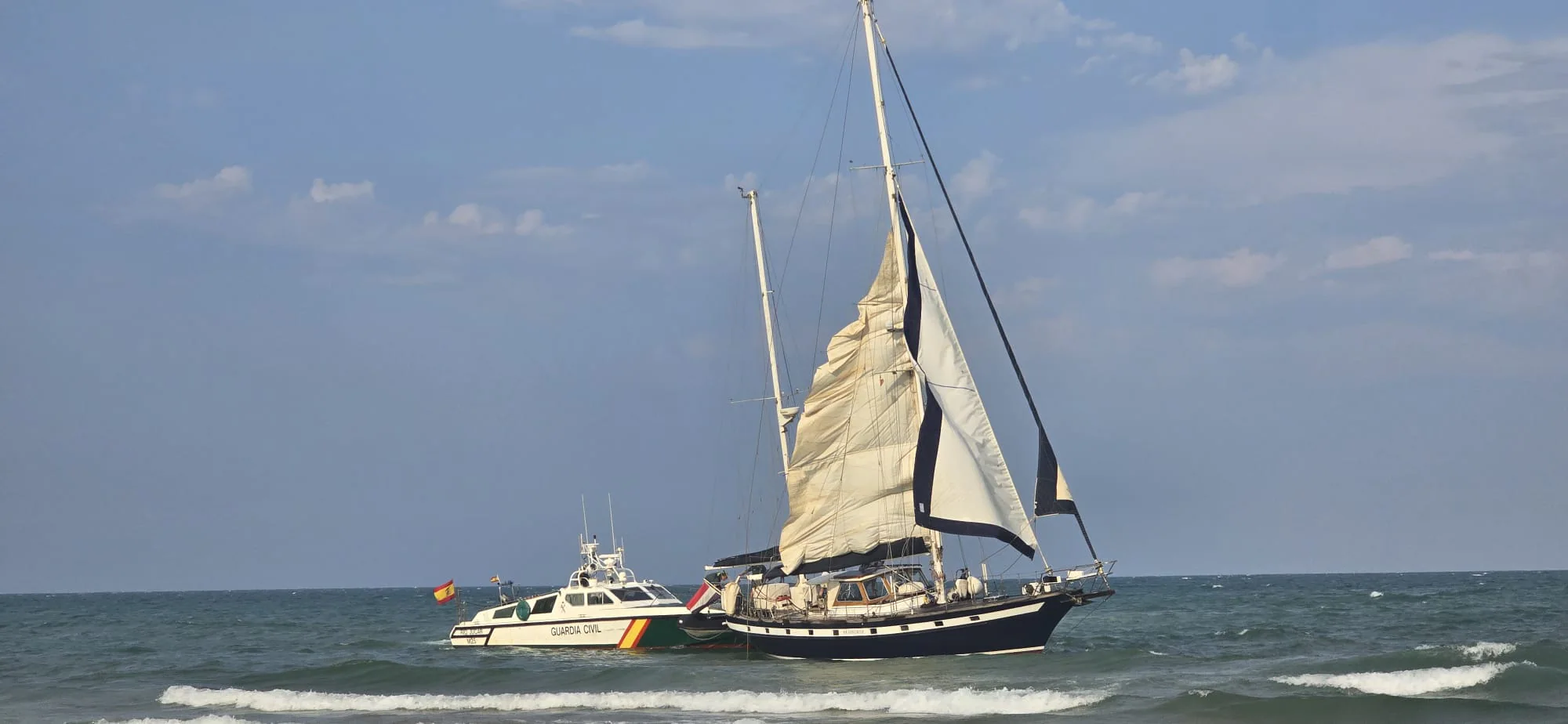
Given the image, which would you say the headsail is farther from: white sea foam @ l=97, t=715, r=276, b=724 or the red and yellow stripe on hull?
white sea foam @ l=97, t=715, r=276, b=724

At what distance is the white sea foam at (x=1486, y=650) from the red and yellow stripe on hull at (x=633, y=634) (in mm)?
23297

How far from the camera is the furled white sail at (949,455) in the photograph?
3875 centimetres

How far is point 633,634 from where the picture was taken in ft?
150

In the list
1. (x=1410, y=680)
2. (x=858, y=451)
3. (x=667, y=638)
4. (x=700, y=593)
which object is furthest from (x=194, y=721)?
(x=1410, y=680)

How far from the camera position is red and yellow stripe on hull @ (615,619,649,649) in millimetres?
45719

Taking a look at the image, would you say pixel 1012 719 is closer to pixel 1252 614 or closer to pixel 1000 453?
pixel 1000 453

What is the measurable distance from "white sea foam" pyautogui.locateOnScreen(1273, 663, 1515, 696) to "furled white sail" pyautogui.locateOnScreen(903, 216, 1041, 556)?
8.07m

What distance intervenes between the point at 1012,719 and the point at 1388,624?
117 ft

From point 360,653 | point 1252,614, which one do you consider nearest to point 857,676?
point 360,653

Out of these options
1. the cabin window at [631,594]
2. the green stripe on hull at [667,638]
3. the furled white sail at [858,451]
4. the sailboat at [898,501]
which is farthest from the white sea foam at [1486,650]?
the cabin window at [631,594]

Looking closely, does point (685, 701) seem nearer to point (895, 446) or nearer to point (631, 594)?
point (895, 446)

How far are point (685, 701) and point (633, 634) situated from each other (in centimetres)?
1286

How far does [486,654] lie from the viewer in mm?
47656

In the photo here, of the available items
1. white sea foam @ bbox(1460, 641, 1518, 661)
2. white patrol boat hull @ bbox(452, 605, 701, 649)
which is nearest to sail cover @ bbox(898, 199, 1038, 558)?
white patrol boat hull @ bbox(452, 605, 701, 649)
